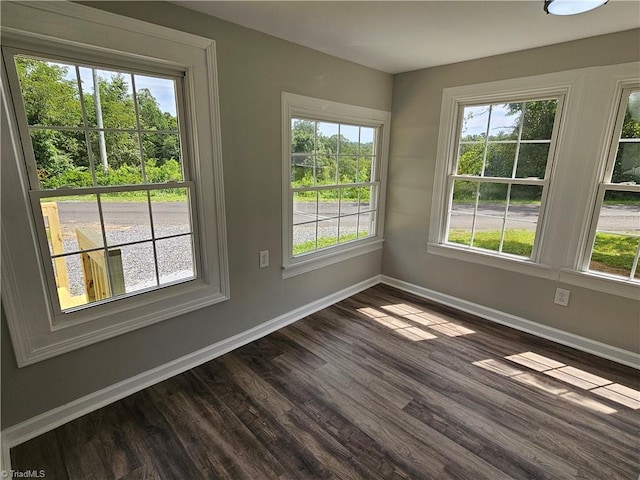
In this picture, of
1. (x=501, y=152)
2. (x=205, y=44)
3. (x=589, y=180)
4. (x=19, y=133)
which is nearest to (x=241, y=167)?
(x=205, y=44)

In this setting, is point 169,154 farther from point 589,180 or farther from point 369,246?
point 589,180

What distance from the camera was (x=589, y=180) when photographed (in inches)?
90.7

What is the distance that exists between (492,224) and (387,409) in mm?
1964

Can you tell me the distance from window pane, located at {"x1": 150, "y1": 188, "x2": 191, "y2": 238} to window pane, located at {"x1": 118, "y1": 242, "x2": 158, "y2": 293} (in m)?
0.13

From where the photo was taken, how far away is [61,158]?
1.61m

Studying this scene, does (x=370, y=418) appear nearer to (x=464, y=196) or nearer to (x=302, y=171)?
(x=302, y=171)

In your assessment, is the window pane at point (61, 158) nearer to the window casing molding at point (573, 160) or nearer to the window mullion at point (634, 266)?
the window casing molding at point (573, 160)

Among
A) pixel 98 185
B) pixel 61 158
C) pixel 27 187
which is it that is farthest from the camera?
pixel 98 185

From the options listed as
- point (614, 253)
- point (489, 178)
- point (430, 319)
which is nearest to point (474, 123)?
point (489, 178)

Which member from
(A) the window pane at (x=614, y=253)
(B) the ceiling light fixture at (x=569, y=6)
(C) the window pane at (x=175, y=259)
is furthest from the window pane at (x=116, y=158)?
(A) the window pane at (x=614, y=253)

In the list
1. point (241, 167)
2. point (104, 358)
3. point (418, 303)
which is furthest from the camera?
point (418, 303)

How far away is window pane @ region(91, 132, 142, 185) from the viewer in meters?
1.71

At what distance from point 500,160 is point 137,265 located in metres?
3.05

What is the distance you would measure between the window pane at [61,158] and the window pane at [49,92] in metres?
0.06
